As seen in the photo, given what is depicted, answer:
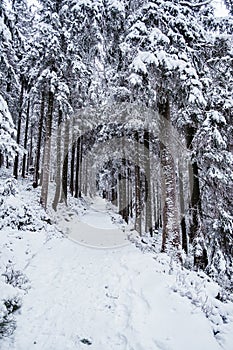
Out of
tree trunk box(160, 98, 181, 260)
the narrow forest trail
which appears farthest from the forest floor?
tree trunk box(160, 98, 181, 260)

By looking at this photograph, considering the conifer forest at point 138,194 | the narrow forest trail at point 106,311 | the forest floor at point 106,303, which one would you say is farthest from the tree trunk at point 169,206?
the narrow forest trail at point 106,311

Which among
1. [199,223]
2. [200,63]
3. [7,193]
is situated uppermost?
[200,63]

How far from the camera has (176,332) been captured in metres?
4.21

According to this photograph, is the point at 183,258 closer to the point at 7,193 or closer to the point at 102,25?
the point at 7,193

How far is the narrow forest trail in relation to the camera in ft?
13.2

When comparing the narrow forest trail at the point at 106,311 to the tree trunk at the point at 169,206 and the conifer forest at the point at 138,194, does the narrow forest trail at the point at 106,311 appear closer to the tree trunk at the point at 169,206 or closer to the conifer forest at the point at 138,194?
the conifer forest at the point at 138,194

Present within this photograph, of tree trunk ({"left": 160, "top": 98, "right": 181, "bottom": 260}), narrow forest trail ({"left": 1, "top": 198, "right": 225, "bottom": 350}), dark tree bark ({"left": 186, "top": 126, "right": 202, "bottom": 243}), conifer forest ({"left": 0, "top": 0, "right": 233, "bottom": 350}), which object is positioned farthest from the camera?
dark tree bark ({"left": 186, "top": 126, "right": 202, "bottom": 243})

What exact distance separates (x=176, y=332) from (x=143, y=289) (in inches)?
72.0

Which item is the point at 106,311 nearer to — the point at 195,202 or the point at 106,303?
the point at 106,303

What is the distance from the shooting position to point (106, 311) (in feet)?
17.0

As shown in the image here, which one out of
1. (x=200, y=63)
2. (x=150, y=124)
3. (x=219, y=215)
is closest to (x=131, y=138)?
(x=150, y=124)

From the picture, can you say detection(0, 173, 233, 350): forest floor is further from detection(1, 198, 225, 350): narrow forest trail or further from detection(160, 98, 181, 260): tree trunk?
detection(160, 98, 181, 260): tree trunk

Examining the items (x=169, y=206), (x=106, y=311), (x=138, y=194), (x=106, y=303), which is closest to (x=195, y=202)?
(x=169, y=206)

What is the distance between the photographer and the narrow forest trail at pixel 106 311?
402 cm
